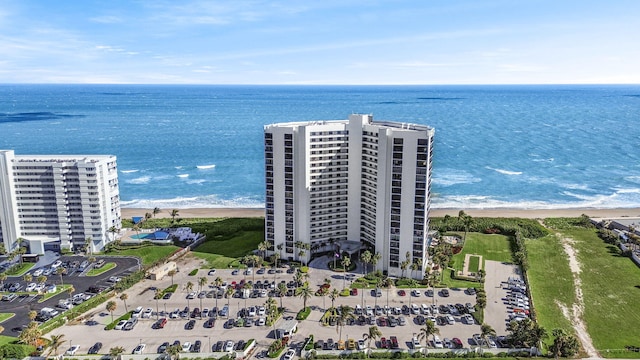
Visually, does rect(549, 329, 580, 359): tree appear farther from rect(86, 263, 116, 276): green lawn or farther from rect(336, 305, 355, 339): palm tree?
rect(86, 263, 116, 276): green lawn

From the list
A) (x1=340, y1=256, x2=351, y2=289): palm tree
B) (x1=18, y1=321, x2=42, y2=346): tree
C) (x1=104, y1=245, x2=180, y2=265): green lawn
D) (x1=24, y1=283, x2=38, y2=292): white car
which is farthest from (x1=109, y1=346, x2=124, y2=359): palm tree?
(x1=340, y1=256, x2=351, y2=289): palm tree

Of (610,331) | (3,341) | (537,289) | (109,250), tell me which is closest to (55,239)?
(109,250)

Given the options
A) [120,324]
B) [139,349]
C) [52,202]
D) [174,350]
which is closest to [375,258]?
[174,350]

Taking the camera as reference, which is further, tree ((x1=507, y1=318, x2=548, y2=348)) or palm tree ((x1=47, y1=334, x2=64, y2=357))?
tree ((x1=507, y1=318, x2=548, y2=348))

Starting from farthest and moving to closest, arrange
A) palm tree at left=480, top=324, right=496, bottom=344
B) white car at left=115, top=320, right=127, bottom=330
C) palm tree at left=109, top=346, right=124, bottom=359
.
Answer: white car at left=115, top=320, right=127, bottom=330
palm tree at left=480, top=324, right=496, bottom=344
palm tree at left=109, top=346, right=124, bottom=359

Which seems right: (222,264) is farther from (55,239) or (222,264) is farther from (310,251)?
(55,239)

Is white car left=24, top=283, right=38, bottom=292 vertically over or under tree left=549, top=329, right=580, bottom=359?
under

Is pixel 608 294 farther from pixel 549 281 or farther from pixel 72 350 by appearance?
pixel 72 350

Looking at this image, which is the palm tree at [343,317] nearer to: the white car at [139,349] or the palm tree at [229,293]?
the palm tree at [229,293]
